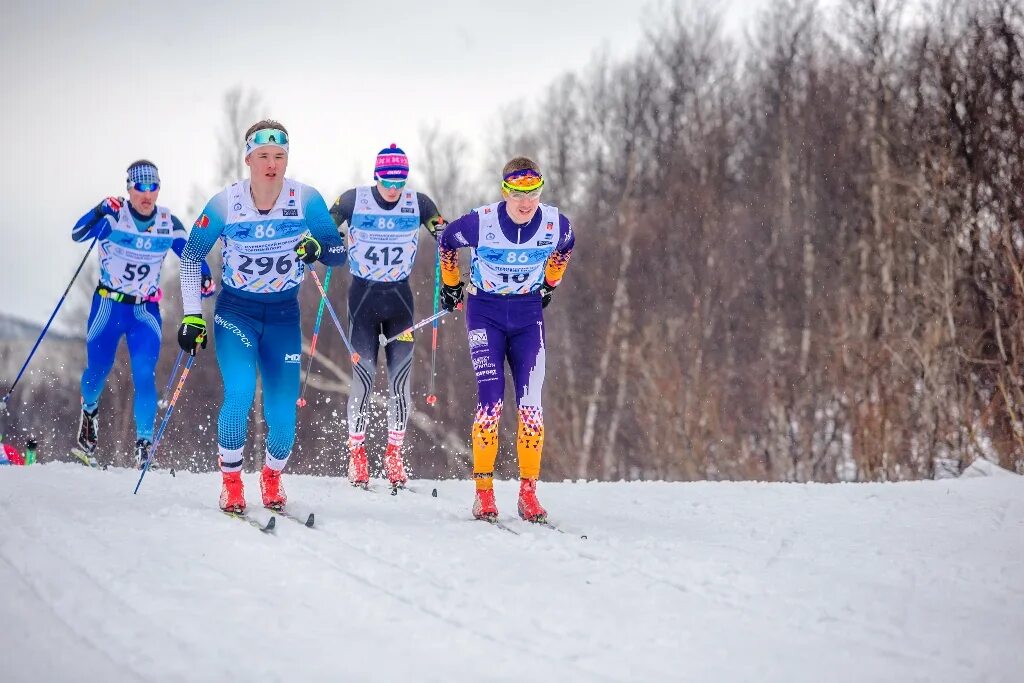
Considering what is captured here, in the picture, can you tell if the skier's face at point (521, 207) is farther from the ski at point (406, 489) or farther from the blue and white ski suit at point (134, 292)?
the blue and white ski suit at point (134, 292)

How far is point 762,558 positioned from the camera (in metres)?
4.97

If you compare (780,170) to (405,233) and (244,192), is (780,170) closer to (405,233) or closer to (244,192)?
(405,233)

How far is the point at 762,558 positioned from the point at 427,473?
21180 mm

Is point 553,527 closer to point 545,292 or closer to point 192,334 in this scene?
point 545,292

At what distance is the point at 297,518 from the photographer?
18.6 ft

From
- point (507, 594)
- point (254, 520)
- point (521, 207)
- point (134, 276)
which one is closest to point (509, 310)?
point (521, 207)

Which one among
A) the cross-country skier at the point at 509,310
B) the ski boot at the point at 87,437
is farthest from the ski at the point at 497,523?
the ski boot at the point at 87,437

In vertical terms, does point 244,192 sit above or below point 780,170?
below

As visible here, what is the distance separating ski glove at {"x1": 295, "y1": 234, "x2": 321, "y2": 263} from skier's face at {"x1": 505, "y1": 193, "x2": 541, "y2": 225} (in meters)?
1.18

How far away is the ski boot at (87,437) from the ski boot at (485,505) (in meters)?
4.42

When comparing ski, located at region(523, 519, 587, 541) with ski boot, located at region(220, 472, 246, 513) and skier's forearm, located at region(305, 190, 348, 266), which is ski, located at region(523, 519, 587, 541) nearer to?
ski boot, located at region(220, 472, 246, 513)

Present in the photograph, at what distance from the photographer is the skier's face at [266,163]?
227 inches

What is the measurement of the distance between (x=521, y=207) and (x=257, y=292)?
1.65m

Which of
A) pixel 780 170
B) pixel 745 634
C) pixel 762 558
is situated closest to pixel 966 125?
pixel 780 170
